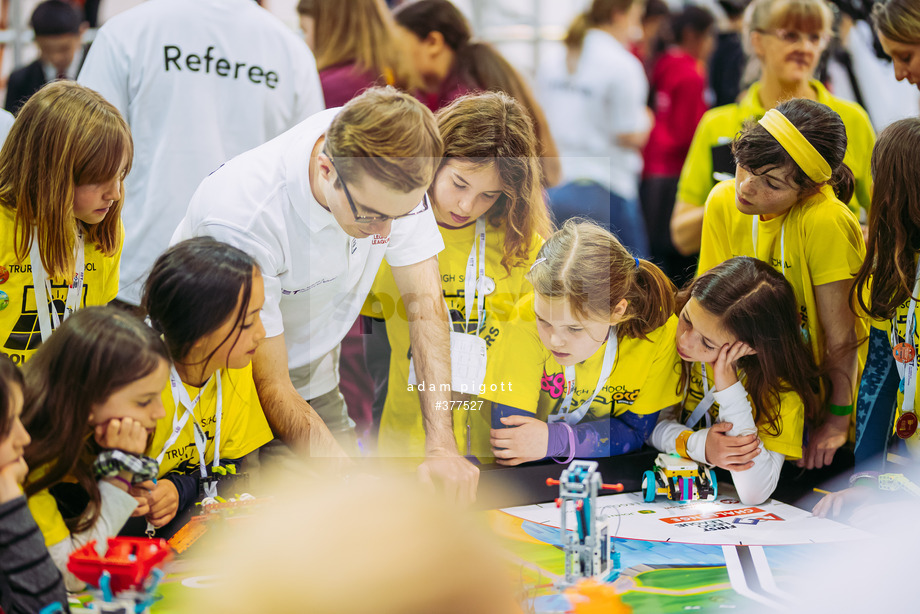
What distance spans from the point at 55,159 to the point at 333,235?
565 millimetres

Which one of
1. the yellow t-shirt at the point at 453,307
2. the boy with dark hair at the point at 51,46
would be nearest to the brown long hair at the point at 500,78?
the yellow t-shirt at the point at 453,307

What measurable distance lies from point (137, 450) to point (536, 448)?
829 mm

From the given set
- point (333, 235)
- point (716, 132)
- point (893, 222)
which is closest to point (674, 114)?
point (716, 132)

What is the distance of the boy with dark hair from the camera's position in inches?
142

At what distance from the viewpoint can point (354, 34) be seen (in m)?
2.75

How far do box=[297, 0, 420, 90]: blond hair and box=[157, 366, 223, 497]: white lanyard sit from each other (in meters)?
1.37

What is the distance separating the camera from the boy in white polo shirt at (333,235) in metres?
1.68

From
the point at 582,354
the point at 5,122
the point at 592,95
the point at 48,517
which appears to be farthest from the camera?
the point at 592,95

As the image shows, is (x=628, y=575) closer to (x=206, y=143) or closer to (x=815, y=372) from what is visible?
(x=815, y=372)

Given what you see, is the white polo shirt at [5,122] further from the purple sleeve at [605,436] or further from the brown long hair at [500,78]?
the purple sleeve at [605,436]

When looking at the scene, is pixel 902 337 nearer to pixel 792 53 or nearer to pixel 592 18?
pixel 792 53

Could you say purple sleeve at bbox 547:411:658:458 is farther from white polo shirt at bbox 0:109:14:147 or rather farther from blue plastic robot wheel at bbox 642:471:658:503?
white polo shirt at bbox 0:109:14:147

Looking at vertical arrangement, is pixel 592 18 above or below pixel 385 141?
above

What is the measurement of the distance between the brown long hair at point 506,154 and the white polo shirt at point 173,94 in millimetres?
626
